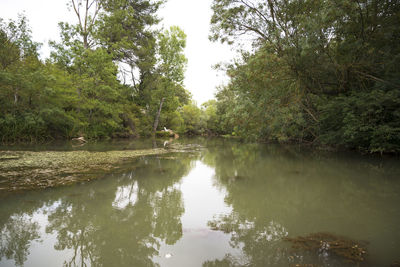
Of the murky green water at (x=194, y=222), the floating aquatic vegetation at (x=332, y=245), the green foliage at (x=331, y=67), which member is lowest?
the murky green water at (x=194, y=222)

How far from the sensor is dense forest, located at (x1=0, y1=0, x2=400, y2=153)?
25.7 ft

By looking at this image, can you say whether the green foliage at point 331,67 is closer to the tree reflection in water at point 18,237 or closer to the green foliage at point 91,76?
the tree reflection in water at point 18,237

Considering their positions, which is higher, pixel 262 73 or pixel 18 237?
pixel 262 73

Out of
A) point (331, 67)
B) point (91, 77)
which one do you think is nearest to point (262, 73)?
point (331, 67)

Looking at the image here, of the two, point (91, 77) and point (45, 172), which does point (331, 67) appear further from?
point (91, 77)

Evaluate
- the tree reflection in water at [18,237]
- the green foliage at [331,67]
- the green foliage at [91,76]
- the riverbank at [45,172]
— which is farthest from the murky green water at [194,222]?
the green foliage at [91,76]

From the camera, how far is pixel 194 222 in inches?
111

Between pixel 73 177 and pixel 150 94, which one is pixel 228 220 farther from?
pixel 150 94

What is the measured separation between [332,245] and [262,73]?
8078mm

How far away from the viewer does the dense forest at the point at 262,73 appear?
7.82 meters

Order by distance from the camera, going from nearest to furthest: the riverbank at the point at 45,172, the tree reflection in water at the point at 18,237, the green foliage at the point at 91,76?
the tree reflection in water at the point at 18,237 < the riverbank at the point at 45,172 < the green foliage at the point at 91,76

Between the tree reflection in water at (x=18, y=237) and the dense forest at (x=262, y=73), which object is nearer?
the tree reflection in water at (x=18, y=237)

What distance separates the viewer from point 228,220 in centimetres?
287

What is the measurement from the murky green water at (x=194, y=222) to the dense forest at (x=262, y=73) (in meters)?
5.03
